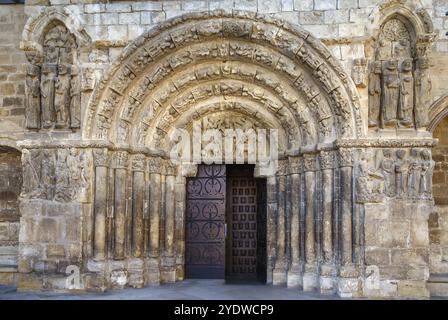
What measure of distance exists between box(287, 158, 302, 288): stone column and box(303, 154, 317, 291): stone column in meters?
0.18

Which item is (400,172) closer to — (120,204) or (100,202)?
(120,204)

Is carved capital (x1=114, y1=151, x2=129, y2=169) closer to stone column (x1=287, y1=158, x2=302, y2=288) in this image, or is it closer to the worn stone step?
stone column (x1=287, y1=158, x2=302, y2=288)

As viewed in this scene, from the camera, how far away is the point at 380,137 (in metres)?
7.41

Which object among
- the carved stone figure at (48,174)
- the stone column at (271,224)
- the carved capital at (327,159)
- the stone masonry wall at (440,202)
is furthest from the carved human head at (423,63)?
the carved stone figure at (48,174)

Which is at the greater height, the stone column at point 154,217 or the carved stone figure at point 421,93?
the carved stone figure at point 421,93

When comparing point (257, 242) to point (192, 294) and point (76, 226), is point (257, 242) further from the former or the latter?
point (76, 226)

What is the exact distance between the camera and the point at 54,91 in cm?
789

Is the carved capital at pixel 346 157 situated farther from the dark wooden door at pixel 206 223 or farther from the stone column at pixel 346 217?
the dark wooden door at pixel 206 223

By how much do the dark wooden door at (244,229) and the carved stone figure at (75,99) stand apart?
2.70 metres

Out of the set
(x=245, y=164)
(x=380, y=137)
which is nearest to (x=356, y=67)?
(x=380, y=137)

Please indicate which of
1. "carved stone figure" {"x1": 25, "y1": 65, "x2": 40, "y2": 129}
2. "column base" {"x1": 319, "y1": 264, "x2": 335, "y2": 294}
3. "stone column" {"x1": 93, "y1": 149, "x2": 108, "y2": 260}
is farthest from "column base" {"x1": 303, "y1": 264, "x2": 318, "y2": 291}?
"carved stone figure" {"x1": 25, "y1": 65, "x2": 40, "y2": 129}

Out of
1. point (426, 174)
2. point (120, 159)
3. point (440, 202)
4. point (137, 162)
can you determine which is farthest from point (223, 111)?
point (440, 202)

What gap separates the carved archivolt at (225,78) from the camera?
754cm

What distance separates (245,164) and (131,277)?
8.63 feet
